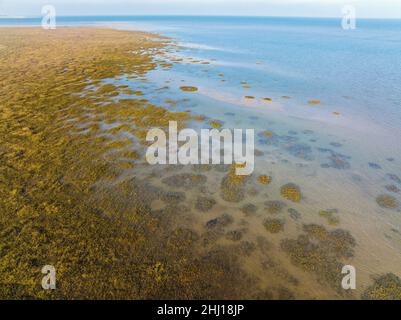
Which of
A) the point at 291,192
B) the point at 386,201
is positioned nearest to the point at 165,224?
the point at 291,192

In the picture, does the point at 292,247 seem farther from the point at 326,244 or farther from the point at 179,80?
the point at 179,80

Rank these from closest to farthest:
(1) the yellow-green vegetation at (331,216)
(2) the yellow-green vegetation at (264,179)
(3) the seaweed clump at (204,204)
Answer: (1) the yellow-green vegetation at (331,216)
(3) the seaweed clump at (204,204)
(2) the yellow-green vegetation at (264,179)

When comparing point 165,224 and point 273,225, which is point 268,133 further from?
point 165,224

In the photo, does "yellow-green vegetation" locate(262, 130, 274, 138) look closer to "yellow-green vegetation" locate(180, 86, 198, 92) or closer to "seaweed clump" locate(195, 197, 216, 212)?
"seaweed clump" locate(195, 197, 216, 212)

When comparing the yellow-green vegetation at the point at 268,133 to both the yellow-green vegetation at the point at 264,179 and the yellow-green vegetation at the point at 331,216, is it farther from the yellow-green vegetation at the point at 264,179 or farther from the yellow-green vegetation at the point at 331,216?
the yellow-green vegetation at the point at 331,216

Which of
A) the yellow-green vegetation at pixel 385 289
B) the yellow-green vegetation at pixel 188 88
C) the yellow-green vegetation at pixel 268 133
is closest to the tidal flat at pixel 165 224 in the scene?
the yellow-green vegetation at pixel 385 289

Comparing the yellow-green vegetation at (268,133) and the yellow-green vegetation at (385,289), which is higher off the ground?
the yellow-green vegetation at (268,133)
